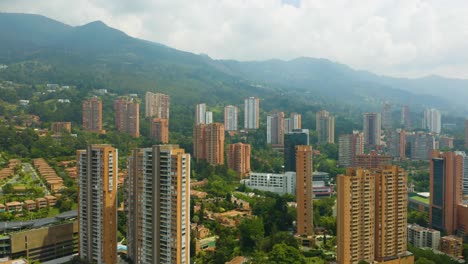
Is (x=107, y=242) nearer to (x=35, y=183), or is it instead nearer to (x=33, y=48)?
(x=35, y=183)

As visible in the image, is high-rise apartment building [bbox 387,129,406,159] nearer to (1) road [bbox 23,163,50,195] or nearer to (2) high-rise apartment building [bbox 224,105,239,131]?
(2) high-rise apartment building [bbox 224,105,239,131]

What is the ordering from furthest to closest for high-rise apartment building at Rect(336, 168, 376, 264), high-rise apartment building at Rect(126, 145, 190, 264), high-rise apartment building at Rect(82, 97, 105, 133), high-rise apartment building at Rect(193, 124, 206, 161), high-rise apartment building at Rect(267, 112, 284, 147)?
high-rise apartment building at Rect(267, 112, 284, 147) < high-rise apartment building at Rect(82, 97, 105, 133) < high-rise apartment building at Rect(193, 124, 206, 161) < high-rise apartment building at Rect(336, 168, 376, 264) < high-rise apartment building at Rect(126, 145, 190, 264)

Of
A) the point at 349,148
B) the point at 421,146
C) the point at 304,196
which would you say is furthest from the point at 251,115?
the point at 304,196

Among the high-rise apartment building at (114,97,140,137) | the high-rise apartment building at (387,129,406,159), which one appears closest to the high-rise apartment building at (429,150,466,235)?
the high-rise apartment building at (387,129,406,159)

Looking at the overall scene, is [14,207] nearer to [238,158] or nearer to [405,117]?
[238,158]

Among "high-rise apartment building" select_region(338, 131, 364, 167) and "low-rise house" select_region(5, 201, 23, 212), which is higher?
"high-rise apartment building" select_region(338, 131, 364, 167)

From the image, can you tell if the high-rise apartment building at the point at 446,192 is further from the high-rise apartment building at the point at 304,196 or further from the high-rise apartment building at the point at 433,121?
the high-rise apartment building at the point at 433,121

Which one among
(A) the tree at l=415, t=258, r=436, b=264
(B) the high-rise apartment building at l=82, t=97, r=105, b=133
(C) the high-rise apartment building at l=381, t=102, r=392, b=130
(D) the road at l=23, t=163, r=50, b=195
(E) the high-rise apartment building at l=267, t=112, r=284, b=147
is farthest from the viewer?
(C) the high-rise apartment building at l=381, t=102, r=392, b=130

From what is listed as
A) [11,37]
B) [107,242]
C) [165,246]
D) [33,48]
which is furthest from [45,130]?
[11,37]
